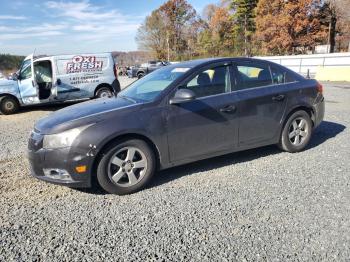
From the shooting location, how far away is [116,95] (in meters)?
5.01

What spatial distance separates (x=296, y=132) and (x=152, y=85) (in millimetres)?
2459

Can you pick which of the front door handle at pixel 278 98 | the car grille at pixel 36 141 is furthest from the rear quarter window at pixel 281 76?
the car grille at pixel 36 141

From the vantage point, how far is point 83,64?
11.6 meters

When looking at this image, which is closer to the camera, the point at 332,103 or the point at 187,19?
the point at 332,103

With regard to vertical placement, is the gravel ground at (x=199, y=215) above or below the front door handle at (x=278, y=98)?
below

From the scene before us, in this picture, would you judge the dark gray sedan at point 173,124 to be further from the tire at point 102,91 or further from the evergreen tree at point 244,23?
the evergreen tree at point 244,23

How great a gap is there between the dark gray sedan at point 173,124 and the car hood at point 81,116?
13 mm

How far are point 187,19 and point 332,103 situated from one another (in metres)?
58.3

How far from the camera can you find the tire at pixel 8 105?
10.7 meters

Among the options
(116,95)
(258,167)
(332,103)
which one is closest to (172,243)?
(258,167)

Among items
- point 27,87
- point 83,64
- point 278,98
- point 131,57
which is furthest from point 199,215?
point 131,57

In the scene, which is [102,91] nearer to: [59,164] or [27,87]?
[27,87]

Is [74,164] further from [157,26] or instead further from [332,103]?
[157,26]

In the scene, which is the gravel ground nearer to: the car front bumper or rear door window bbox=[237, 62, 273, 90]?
the car front bumper
